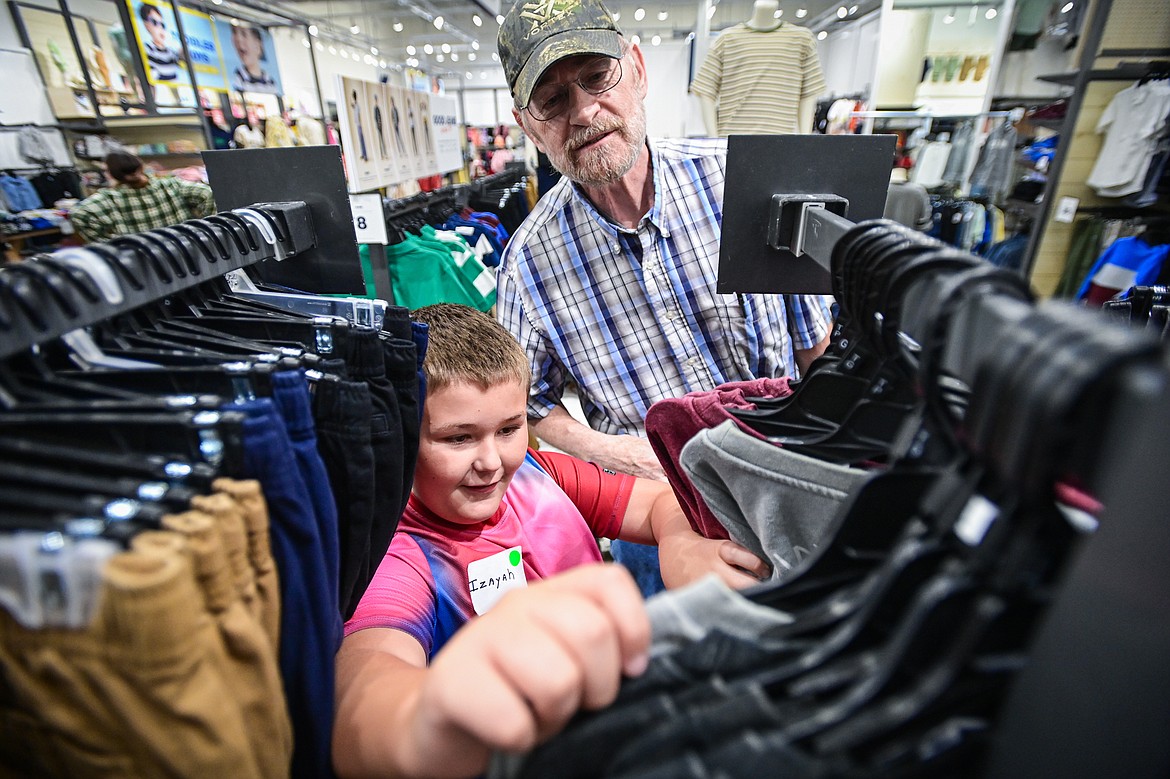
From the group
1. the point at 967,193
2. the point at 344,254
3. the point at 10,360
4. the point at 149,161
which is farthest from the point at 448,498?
the point at 149,161

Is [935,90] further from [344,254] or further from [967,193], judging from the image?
[344,254]

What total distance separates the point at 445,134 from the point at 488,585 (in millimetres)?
3415

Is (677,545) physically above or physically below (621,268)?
below

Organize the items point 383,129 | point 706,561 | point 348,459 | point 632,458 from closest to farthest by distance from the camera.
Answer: point 348,459
point 706,561
point 632,458
point 383,129

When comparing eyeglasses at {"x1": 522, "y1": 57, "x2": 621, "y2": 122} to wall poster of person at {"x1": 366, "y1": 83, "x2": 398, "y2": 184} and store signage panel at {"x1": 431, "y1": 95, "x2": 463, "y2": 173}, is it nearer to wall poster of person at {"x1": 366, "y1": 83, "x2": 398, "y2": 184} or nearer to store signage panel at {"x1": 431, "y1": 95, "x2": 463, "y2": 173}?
wall poster of person at {"x1": 366, "y1": 83, "x2": 398, "y2": 184}

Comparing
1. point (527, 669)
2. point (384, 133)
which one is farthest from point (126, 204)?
point (527, 669)

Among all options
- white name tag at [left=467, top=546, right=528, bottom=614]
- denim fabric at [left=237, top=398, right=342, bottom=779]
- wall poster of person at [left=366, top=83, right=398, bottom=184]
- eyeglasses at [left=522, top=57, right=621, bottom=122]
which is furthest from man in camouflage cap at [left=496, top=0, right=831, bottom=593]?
wall poster of person at [left=366, top=83, right=398, bottom=184]

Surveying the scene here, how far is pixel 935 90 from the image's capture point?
5.20 meters

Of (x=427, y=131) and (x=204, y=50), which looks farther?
(x=204, y=50)

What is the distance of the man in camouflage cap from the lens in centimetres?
125

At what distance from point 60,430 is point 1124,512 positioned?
677 millimetres

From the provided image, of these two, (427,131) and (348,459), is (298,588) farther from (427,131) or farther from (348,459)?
(427,131)

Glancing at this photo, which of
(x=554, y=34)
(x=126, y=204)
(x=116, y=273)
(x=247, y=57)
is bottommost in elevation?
(x=126, y=204)

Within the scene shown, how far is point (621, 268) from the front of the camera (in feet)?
4.51
